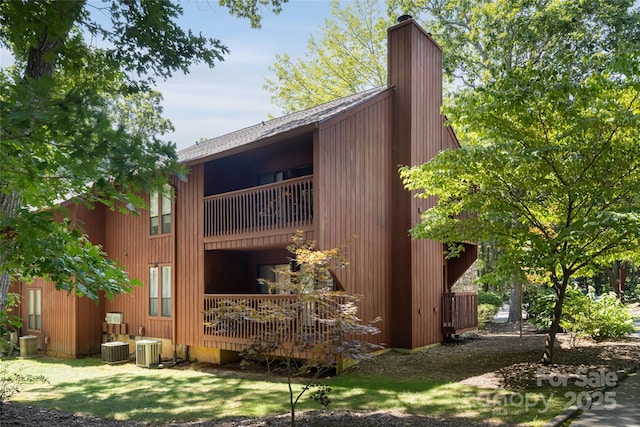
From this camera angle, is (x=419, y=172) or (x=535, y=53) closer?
(x=419, y=172)

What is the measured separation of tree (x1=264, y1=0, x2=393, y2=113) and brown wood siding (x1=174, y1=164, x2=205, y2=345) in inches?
560

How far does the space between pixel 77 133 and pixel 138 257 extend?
12877mm

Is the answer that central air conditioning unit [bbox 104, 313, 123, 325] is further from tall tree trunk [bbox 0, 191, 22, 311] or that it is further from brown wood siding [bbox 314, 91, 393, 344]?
tall tree trunk [bbox 0, 191, 22, 311]

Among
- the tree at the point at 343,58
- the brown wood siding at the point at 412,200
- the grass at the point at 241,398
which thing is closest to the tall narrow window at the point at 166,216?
the grass at the point at 241,398

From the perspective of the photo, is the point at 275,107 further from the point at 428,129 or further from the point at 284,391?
the point at 284,391

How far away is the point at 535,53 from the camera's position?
740 inches

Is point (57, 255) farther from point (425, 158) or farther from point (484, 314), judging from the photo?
point (484, 314)

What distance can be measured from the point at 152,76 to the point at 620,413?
25.5 feet

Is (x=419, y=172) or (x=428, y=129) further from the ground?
(x=428, y=129)

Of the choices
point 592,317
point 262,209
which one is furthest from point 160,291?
point 592,317

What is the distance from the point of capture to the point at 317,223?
33.4ft

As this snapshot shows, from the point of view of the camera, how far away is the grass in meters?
6.57

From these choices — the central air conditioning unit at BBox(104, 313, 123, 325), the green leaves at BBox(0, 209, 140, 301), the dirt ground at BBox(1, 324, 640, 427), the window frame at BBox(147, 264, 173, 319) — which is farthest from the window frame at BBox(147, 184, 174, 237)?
the green leaves at BBox(0, 209, 140, 301)

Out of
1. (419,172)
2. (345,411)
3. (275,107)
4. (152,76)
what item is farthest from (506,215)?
(275,107)
